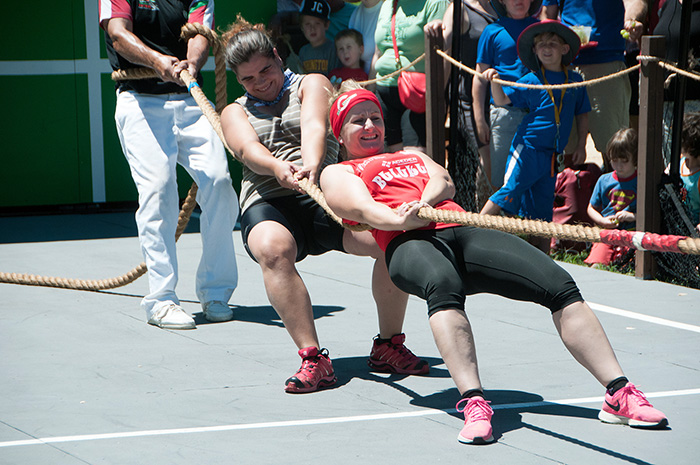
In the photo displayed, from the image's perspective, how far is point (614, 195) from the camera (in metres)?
7.05

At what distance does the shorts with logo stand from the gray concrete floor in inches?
38.9

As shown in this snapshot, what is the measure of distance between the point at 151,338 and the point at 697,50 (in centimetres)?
539

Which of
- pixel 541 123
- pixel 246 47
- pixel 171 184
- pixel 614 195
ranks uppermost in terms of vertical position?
pixel 246 47

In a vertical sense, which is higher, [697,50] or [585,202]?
[697,50]

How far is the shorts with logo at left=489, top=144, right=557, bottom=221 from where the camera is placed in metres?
7.28

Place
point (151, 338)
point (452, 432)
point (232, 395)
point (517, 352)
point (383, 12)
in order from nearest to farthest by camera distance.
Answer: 1. point (452, 432)
2. point (232, 395)
3. point (517, 352)
4. point (151, 338)
5. point (383, 12)

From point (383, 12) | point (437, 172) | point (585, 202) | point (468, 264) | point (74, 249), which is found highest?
point (383, 12)

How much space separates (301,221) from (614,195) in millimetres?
3299

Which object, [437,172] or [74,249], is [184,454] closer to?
[437,172]

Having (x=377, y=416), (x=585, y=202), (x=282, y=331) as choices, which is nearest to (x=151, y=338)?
(x=282, y=331)

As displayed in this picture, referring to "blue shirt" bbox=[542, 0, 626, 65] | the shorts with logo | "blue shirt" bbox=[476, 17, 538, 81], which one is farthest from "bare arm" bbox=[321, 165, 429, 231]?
"blue shirt" bbox=[542, 0, 626, 65]

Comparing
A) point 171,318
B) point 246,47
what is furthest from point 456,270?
point 171,318

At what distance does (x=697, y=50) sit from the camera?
8062 mm

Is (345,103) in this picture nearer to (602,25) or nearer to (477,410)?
(477,410)
